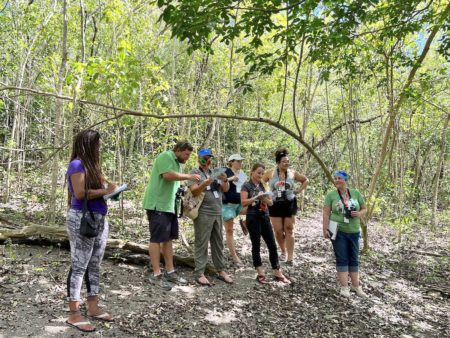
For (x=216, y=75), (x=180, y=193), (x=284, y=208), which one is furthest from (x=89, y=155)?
(x=216, y=75)

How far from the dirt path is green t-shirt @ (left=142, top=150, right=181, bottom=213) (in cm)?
91

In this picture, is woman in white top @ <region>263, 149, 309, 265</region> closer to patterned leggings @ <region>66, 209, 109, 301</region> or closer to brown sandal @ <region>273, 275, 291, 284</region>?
brown sandal @ <region>273, 275, 291, 284</region>

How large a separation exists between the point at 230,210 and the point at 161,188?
1.50 meters

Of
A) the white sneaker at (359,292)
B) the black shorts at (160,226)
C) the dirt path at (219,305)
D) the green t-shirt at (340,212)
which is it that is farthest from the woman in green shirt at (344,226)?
the black shorts at (160,226)

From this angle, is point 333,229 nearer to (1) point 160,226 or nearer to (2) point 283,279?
(2) point 283,279

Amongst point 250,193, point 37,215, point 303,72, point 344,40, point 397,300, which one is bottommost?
point 397,300

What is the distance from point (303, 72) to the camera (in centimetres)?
1203

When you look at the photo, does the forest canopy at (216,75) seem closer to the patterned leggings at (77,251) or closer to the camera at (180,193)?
the camera at (180,193)

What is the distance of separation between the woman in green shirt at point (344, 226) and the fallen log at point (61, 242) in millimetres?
1652

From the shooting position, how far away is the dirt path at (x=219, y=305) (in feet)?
11.0

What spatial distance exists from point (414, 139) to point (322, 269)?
12256mm

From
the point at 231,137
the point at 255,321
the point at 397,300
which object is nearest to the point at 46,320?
the point at 255,321

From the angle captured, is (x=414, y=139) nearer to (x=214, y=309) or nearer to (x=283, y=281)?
(x=283, y=281)

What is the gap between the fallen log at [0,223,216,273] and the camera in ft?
15.9
